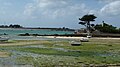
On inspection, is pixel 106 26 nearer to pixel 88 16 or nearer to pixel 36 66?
pixel 88 16

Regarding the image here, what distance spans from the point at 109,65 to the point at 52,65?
20.5ft

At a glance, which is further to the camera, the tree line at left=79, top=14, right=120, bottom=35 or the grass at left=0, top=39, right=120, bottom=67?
the tree line at left=79, top=14, right=120, bottom=35

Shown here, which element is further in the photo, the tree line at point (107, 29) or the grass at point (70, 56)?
the tree line at point (107, 29)

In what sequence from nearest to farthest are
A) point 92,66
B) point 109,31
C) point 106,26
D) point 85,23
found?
point 92,66
point 109,31
point 106,26
point 85,23

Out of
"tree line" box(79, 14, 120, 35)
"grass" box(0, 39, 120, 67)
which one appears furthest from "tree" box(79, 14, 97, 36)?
"grass" box(0, 39, 120, 67)

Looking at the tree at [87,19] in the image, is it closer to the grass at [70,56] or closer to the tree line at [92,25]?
the tree line at [92,25]

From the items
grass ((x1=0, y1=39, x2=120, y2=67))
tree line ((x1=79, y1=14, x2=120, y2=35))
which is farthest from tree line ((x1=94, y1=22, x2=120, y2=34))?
grass ((x1=0, y1=39, x2=120, y2=67))

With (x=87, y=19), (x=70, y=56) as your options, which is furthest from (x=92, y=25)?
(x=70, y=56)

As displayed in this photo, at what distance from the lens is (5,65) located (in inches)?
1371

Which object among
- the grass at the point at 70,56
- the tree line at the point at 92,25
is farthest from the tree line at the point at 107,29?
the grass at the point at 70,56

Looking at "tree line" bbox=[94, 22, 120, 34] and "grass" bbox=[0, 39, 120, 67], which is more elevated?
"tree line" bbox=[94, 22, 120, 34]

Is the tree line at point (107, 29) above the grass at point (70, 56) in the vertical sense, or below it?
above


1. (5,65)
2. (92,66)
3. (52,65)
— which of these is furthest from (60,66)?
(5,65)

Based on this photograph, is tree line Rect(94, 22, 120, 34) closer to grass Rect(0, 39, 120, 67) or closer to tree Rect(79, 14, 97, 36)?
tree Rect(79, 14, 97, 36)
